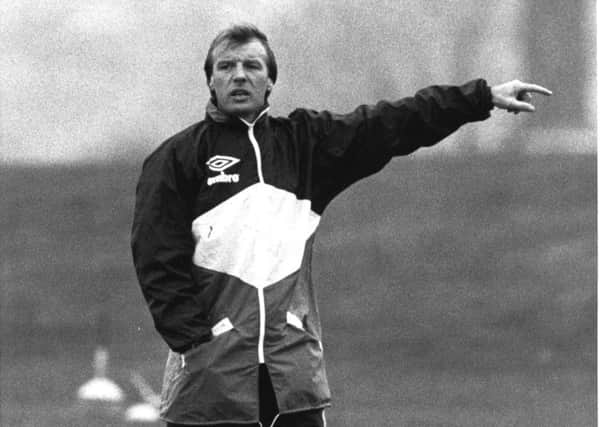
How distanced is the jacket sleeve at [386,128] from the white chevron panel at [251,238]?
0.12 meters

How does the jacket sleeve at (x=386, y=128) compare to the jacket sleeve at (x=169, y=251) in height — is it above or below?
above

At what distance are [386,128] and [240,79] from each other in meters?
0.27

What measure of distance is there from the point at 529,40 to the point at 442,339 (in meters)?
0.94

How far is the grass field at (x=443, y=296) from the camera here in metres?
4.40

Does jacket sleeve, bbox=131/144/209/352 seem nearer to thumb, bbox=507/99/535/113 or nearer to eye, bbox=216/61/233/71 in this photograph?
eye, bbox=216/61/233/71

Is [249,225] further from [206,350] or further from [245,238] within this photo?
[206,350]

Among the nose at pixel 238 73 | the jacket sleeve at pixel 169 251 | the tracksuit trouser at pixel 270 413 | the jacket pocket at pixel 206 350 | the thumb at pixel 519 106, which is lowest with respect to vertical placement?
the tracksuit trouser at pixel 270 413

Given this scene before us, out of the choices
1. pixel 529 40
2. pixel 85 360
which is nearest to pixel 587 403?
pixel 529 40

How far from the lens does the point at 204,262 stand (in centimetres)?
260

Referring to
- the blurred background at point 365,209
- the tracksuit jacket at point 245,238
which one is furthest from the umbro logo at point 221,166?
the blurred background at point 365,209

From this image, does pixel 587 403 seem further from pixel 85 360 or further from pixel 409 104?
pixel 409 104

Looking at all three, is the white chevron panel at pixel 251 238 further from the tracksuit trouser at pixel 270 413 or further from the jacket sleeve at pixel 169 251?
the tracksuit trouser at pixel 270 413

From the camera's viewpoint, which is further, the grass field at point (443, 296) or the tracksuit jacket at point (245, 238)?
the grass field at point (443, 296)

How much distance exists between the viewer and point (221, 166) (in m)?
2.61
